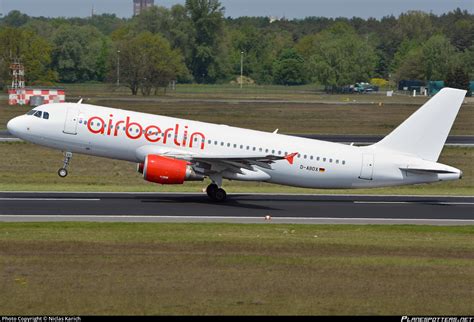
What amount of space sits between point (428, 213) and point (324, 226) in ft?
21.6

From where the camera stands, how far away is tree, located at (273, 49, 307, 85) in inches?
7205

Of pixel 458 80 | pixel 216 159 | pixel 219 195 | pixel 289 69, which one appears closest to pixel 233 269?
pixel 216 159

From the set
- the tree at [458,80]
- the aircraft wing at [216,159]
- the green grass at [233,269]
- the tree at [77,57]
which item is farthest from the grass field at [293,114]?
the green grass at [233,269]

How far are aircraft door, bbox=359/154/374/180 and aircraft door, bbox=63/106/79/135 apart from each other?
12.5 metres

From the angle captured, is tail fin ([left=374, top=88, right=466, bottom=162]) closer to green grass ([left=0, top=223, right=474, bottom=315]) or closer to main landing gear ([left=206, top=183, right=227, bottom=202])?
main landing gear ([left=206, top=183, right=227, bottom=202])

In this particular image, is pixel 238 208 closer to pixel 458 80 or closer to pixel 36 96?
pixel 36 96

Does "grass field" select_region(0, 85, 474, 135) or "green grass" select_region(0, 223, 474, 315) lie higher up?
"green grass" select_region(0, 223, 474, 315)

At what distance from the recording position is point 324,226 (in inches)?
1357

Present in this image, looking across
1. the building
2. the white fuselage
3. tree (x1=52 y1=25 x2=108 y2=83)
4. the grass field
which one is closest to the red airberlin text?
the white fuselage

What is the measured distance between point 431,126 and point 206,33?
133936mm

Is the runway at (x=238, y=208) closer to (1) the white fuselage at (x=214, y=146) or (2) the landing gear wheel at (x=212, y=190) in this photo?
(2) the landing gear wheel at (x=212, y=190)

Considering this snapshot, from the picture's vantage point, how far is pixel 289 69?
602ft

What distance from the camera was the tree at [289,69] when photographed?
183000 millimetres

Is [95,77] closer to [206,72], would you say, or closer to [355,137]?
[206,72]
